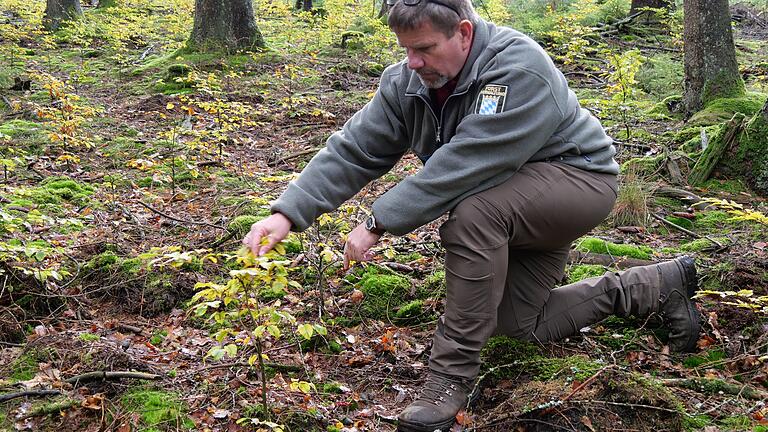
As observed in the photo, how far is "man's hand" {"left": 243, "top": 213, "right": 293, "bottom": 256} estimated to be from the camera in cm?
248

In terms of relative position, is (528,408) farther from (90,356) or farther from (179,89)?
(179,89)

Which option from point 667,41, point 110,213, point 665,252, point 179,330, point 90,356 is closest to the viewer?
point 90,356

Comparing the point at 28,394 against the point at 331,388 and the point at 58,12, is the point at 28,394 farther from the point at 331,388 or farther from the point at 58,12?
the point at 58,12

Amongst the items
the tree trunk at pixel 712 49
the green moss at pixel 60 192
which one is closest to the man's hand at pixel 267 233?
the green moss at pixel 60 192

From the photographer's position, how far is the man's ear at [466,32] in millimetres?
2660

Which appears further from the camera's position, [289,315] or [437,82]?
[437,82]

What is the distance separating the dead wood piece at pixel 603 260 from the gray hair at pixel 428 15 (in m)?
2.01

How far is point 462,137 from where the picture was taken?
261cm

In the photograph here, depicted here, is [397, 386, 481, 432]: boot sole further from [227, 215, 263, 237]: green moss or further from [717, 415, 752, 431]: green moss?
[227, 215, 263, 237]: green moss

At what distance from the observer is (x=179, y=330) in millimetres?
3523

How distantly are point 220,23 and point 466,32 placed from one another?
9.56 metres

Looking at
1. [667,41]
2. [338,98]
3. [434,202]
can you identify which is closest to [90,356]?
[434,202]

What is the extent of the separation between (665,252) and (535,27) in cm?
901

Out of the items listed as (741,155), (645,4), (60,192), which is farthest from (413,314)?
(645,4)
